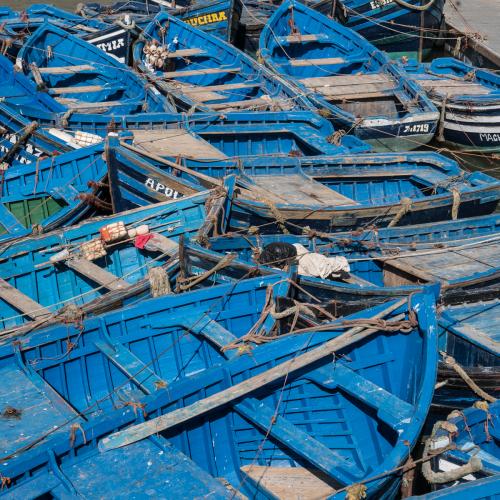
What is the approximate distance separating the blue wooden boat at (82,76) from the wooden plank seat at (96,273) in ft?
23.5

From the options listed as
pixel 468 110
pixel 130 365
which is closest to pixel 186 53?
pixel 468 110

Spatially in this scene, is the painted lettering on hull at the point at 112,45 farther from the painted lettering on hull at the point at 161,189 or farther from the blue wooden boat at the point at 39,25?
the painted lettering on hull at the point at 161,189

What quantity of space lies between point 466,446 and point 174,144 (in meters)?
8.68

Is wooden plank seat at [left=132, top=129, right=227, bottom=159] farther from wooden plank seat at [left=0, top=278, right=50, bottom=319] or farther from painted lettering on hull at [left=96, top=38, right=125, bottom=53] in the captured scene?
painted lettering on hull at [left=96, top=38, right=125, bottom=53]

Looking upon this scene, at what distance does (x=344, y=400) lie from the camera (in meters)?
9.94

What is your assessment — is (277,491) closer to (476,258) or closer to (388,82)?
(476,258)

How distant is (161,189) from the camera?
1423 cm

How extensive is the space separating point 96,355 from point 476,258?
6131 mm

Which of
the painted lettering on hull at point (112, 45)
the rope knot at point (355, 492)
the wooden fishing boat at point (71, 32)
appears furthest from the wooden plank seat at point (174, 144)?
the rope knot at point (355, 492)

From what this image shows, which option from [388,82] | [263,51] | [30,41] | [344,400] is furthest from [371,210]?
[30,41]

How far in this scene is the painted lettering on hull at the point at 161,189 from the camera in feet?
46.6

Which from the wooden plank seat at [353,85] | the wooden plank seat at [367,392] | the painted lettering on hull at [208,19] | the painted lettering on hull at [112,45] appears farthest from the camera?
the painted lettering on hull at [208,19]

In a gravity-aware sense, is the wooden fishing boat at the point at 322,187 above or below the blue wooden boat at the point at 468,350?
above

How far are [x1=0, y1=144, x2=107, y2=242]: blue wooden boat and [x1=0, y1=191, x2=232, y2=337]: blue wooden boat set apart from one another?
1.18 meters
